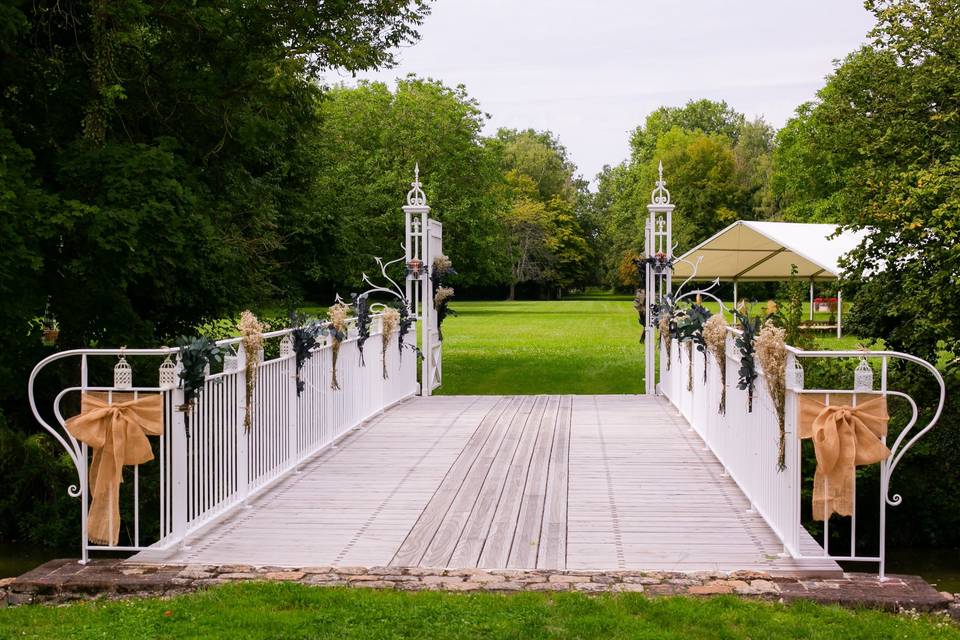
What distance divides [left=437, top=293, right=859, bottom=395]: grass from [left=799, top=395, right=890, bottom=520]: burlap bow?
1233cm

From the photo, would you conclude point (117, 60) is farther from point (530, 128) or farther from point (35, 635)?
point (530, 128)

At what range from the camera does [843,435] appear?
5.09 m

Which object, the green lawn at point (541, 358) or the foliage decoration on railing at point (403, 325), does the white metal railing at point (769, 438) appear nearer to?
the foliage decoration on railing at point (403, 325)

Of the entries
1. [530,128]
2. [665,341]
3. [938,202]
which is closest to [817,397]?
[938,202]

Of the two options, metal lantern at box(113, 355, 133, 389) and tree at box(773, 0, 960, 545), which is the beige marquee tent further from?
metal lantern at box(113, 355, 133, 389)

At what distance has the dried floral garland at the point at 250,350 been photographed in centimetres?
663

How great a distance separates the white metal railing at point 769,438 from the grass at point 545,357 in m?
8.31

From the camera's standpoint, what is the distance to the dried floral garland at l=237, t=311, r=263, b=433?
21.8 feet

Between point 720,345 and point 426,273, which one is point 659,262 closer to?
point 426,273

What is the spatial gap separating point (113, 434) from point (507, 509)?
2.61 m

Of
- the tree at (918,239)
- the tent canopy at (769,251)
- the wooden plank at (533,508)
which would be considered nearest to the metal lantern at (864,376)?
the wooden plank at (533,508)

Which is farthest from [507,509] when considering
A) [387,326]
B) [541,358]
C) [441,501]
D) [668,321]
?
[541,358]

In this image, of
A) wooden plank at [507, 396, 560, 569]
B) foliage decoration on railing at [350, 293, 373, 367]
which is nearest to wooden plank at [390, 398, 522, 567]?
wooden plank at [507, 396, 560, 569]

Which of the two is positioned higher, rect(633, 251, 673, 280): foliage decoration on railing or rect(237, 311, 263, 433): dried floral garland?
rect(633, 251, 673, 280): foliage decoration on railing
